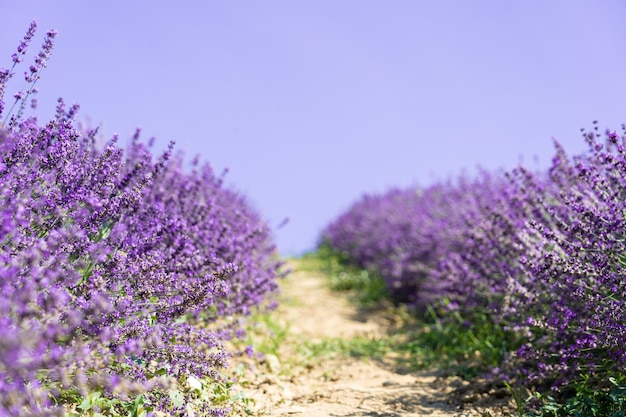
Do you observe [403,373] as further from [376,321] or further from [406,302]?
[406,302]

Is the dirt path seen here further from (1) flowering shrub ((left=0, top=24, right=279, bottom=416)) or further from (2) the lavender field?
(1) flowering shrub ((left=0, top=24, right=279, bottom=416))

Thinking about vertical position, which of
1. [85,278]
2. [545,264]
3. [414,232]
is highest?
[414,232]

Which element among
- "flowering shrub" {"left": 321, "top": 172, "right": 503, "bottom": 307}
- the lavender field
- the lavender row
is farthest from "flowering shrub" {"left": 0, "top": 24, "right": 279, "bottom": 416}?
"flowering shrub" {"left": 321, "top": 172, "right": 503, "bottom": 307}

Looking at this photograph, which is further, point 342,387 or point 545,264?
point 342,387

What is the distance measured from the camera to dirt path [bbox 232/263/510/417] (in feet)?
11.3

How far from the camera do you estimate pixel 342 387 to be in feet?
13.4

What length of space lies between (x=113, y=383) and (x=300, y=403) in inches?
78.5

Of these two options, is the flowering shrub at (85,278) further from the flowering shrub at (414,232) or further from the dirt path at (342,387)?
the flowering shrub at (414,232)

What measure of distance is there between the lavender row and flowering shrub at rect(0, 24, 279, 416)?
1810mm

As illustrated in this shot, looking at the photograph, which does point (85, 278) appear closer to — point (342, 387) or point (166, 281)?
point (166, 281)

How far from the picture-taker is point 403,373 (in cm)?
464

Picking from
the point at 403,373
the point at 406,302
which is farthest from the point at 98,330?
the point at 406,302

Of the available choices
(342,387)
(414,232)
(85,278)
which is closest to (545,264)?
(342,387)

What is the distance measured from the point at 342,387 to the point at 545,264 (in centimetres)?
177
